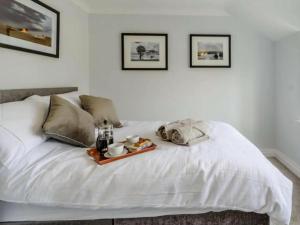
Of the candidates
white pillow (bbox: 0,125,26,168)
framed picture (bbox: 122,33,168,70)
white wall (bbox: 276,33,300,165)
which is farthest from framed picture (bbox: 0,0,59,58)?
white wall (bbox: 276,33,300,165)

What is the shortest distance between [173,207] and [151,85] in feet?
7.55

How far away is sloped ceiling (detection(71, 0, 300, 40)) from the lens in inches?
92.8

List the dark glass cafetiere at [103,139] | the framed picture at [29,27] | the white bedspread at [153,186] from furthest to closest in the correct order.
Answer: the framed picture at [29,27] → the dark glass cafetiere at [103,139] → the white bedspread at [153,186]

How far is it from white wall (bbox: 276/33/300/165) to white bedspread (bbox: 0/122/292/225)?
6.30 ft

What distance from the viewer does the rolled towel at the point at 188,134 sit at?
4.83 feet

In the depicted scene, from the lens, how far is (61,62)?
247cm

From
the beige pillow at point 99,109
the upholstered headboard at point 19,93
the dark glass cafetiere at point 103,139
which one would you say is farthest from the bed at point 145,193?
the beige pillow at point 99,109

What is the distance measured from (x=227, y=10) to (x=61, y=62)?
2503 mm

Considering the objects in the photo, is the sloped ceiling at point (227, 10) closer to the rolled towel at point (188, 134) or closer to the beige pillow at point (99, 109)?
the beige pillow at point (99, 109)

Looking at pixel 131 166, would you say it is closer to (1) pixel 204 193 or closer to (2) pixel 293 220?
(1) pixel 204 193

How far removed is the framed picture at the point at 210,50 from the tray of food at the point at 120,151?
2.08m

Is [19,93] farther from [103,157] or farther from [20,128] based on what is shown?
[103,157]

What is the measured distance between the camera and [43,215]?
1059 mm

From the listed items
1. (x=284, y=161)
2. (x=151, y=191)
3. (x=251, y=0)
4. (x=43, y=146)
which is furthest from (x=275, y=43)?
(x=43, y=146)
